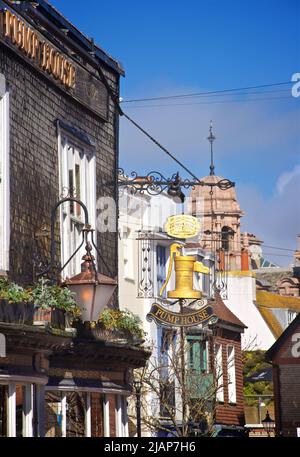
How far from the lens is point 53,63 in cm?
2356

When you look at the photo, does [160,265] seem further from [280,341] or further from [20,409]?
[20,409]

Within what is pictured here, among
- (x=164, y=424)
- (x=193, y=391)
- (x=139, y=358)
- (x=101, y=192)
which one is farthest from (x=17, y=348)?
(x=164, y=424)

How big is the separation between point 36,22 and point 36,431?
25.4 ft

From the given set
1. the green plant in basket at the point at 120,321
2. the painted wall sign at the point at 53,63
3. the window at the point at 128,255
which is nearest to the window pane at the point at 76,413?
the green plant in basket at the point at 120,321

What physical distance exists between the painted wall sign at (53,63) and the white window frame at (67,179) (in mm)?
900

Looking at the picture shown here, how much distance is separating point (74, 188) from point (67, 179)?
0.55 meters

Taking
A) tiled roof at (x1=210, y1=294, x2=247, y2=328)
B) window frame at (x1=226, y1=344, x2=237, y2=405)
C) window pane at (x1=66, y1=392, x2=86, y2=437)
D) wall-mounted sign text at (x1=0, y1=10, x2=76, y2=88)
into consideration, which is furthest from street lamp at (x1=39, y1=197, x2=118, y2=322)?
window frame at (x1=226, y1=344, x2=237, y2=405)

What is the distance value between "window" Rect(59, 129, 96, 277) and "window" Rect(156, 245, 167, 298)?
2322 centimetres

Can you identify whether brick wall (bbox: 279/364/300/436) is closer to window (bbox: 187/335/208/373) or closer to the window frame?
the window frame

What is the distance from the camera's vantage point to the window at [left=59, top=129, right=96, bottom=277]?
78.5 feet

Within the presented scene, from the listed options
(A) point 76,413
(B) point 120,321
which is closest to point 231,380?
(B) point 120,321

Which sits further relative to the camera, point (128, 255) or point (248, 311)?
point (248, 311)
